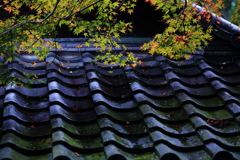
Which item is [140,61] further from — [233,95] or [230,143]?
[230,143]

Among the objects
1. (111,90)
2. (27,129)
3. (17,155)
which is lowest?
(17,155)

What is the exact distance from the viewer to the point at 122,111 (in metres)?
4.19

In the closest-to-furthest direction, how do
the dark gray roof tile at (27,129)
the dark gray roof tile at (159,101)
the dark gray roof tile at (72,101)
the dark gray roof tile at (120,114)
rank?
the dark gray roof tile at (27,129) < the dark gray roof tile at (120,114) < the dark gray roof tile at (72,101) < the dark gray roof tile at (159,101)

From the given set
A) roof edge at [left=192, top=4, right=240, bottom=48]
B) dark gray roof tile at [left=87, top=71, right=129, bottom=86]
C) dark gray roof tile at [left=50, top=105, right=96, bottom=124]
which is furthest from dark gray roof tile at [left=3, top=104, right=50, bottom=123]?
roof edge at [left=192, top=4, right=240, bottom=48]

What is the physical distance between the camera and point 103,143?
345 cm

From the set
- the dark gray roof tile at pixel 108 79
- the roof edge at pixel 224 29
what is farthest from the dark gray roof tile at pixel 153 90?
the roof edge at pixel 224 29

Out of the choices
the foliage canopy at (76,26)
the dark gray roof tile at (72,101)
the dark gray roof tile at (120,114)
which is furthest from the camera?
the dark gray roof tile at (72,101)

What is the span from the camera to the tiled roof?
11.3 feet

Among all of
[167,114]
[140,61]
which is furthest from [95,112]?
[140,61]

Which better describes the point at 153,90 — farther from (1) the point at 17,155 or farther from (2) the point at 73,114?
(1) the point at 17,155

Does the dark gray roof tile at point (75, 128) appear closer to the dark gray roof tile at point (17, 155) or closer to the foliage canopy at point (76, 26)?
the dark gray roof tile at point (17, 155)

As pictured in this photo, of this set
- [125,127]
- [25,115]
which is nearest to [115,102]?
[125,127]

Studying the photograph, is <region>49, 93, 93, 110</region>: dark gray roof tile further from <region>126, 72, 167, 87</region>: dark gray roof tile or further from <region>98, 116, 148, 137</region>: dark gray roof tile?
<region>126, 72, 167, 87</region>: dark gray roof tile

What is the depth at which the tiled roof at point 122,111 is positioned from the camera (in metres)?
3.44
